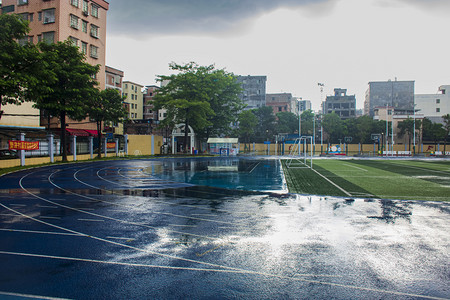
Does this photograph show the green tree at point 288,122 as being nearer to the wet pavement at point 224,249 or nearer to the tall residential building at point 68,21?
the tall residential building at point 68,21

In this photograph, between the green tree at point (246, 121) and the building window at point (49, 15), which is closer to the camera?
the building window at point (49, 15)

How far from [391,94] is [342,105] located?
15.6 meters

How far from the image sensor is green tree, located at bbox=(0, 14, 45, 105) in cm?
2119

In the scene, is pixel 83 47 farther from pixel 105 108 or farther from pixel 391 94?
pixel 391 94

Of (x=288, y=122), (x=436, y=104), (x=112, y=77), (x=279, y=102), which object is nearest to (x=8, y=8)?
(x=112, y=77)

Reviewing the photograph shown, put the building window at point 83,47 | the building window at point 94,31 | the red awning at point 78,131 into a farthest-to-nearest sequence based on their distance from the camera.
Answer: the building window at point 94,31 → the building window at point 83,47 → the red awning at point 78,131

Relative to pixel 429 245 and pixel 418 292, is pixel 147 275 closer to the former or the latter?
pixel 418 292

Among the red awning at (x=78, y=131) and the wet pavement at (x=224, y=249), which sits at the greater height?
the red awning at (x=78, y=131)

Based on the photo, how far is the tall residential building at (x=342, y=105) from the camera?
10750 cm

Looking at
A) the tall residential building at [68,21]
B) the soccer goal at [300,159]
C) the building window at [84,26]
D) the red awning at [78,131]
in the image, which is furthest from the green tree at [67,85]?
the soccer goal at [300,159]

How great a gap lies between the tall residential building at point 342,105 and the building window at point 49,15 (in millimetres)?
88322

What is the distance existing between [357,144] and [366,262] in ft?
249

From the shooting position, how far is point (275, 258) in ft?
23.8

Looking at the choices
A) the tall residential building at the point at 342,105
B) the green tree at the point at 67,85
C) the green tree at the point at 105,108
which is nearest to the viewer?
the green tree at the point at 67,85
